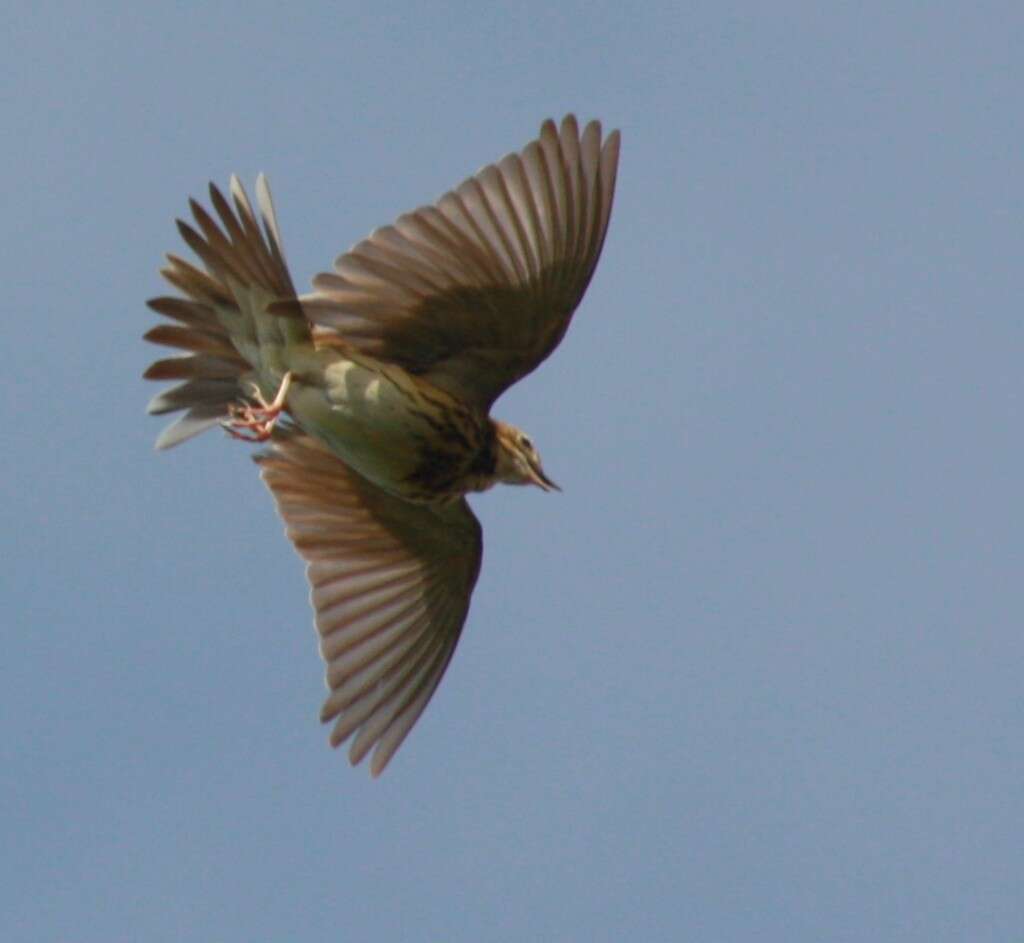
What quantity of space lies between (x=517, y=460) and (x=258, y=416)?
1.12 m

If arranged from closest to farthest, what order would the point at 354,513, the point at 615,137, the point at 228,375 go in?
the point at 615,137 < the point at 228,375 < the point at 354,513

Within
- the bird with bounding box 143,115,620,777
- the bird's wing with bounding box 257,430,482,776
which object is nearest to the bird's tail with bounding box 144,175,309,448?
the bird with bounding box 143,115,620,777

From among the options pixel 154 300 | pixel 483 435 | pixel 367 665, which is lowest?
pixel 367 665

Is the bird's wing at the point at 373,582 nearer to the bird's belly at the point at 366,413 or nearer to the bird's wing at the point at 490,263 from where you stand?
the bird's belly at the point at 366,413

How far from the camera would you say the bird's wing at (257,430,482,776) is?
12.0 m

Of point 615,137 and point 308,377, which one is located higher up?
point 615,137

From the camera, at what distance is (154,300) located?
11.1 m

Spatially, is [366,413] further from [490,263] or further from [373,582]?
[373,582]

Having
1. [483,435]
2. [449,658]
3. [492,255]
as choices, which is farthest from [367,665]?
[492,255]

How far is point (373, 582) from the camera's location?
40.0 feet

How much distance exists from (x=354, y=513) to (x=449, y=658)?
0.80 meters

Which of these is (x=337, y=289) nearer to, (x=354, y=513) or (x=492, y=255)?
(x=492, y=255)

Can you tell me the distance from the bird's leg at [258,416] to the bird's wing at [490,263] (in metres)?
0.35

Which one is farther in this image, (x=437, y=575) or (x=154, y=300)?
(x=437, y=575)
